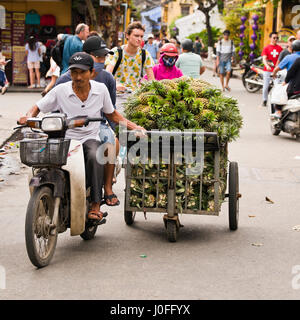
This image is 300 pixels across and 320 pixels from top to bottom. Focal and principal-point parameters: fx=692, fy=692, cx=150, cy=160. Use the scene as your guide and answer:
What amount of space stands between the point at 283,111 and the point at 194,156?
7639 millimetres

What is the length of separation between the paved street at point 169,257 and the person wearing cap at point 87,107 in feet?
1.69

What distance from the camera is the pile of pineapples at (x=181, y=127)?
5.98m

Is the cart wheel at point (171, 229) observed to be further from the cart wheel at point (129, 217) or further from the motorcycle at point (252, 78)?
the motorcycle at point (252, 78)

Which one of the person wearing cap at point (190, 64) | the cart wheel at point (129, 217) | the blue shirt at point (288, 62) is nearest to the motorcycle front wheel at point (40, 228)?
the cart wheel at point (129, 217)

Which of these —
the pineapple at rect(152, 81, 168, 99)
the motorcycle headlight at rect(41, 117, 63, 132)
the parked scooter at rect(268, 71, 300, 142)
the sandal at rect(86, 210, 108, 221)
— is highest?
the pineapple at rect(152, 81, 168, 99)

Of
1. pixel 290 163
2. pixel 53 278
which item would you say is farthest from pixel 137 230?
pixel 290 163

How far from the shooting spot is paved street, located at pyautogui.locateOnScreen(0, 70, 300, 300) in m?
4.76

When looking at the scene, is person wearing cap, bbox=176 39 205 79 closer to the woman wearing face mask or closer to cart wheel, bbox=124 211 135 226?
the woman wearing face mask

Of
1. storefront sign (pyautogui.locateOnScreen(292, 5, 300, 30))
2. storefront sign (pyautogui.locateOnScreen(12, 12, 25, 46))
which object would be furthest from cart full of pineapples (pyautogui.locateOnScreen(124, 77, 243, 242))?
storefront sign (pyautogui.locateOnScreen(292, 5, 300, 30))

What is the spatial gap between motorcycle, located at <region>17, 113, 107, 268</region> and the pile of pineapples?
73 centimetres

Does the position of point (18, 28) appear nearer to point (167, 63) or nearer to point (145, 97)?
point (167, 63)

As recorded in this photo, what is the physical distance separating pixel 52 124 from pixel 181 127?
1.24 meters

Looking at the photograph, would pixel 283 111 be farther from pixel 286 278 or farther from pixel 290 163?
pixel 286 278

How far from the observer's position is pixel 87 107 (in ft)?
19.3
